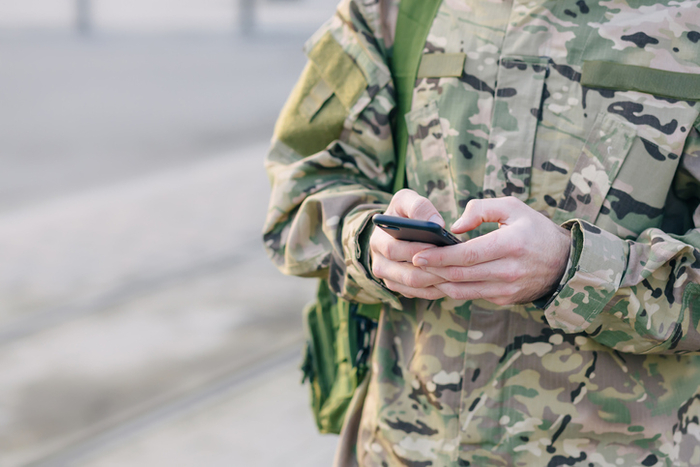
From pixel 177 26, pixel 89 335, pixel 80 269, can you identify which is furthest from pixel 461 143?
pixel 177 26

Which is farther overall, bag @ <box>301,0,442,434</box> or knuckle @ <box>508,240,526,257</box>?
bag @ <box>301,0,442,434</box>

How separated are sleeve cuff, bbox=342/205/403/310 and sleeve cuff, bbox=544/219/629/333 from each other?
0.24 m

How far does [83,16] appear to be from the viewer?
47.2 feet

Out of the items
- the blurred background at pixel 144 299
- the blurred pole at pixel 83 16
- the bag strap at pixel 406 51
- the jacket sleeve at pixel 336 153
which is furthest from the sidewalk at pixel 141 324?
the blurred pole at pixel 83 16

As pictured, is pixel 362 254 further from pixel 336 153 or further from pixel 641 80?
pixel 641 80

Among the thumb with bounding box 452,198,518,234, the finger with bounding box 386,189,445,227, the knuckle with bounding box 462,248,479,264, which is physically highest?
the thumb with bounding box 452,198,518,234

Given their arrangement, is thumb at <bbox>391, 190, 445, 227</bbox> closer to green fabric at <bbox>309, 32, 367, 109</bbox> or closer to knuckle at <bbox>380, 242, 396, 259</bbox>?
knuckle at <bbox>380, 242, 396, 259</bbox>

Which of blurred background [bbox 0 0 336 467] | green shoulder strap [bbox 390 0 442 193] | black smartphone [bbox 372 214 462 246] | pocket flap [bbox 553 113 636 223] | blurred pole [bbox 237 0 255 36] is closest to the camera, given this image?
black smartphone [bbox 372 214 462 246]

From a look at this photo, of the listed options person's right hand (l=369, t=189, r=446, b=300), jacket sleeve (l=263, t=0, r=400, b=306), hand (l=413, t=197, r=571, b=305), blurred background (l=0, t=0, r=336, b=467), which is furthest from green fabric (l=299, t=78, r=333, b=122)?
blurred background (l=0, t=0, r=336, b=467)

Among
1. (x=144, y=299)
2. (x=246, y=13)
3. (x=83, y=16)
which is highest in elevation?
(x=144, y=299)

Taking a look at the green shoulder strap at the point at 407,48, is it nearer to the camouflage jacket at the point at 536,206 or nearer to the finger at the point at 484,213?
the camouflage jacket at the point at 536,206

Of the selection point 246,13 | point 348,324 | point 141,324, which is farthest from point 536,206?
point 246,13

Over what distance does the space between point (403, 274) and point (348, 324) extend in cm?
36

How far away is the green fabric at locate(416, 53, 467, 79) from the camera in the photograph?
105 cm
